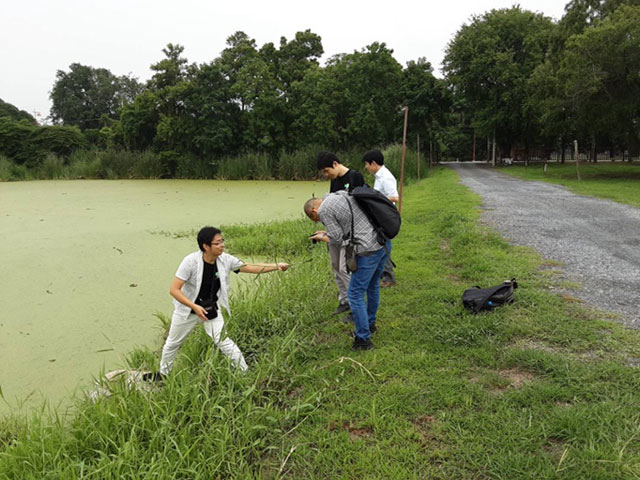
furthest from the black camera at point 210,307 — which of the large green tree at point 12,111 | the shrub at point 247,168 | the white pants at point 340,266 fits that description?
the large green tree at point 12,111

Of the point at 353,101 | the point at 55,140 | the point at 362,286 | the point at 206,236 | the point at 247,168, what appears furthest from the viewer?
the point at 55,140

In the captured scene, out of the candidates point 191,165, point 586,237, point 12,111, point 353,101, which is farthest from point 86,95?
point 586,237

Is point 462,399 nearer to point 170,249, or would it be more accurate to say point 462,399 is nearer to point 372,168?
point 372,168

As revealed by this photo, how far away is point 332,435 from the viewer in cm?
192

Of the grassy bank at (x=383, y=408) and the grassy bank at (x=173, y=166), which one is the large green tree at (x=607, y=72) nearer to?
the grassy bank at (x=173, y=166)

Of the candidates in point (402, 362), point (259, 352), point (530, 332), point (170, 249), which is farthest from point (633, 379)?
point (170, 249)

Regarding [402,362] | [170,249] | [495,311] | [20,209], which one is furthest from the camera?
[20,209]

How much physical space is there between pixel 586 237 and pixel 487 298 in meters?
3.00

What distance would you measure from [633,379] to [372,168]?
2045 mm

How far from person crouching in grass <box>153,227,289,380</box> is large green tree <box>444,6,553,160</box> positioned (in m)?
22.7

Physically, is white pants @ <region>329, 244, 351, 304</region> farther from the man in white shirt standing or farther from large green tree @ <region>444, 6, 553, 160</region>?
large green tree @ <region>444, 6, 553, 160</region>

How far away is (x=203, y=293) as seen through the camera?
2.34 meters

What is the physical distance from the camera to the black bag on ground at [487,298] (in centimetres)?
307

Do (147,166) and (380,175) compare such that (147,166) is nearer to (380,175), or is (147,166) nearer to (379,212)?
(380,175)
